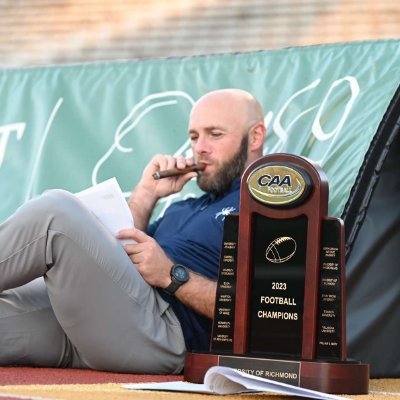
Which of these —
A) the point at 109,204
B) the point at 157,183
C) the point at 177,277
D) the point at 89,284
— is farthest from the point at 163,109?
the point at 89,284

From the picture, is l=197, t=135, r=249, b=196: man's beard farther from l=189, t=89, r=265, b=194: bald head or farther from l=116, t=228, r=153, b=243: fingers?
l=116, t=228, r=153, b=243: fingers

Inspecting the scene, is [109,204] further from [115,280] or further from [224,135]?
[224,135]

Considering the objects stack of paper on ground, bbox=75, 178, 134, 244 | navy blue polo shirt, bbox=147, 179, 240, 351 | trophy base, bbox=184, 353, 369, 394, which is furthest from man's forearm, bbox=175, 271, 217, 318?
trophy base, bbox=184, 353, 369, 394

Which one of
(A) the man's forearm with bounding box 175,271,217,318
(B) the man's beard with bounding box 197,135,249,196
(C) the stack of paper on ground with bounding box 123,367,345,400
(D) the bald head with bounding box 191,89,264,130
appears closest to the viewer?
(C) the stack of paper on ground with bounding box 123,367,345,400

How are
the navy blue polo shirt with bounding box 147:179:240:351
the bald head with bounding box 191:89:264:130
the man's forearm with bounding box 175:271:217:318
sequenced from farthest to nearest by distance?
1. the bald head with bounding box 191:89:264:130
2. the navy blue polo shirt with bounding box 147:179:240:351
3. the man's forearm with bounding box 175:271:217:318

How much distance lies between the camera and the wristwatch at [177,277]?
11.5ft

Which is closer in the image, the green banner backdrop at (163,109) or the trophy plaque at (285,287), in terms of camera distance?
the trophy plaque at (285,287)

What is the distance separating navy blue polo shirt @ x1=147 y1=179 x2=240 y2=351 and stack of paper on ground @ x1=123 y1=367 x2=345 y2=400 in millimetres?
668

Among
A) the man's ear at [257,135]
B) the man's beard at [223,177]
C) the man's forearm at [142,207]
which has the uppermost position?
the man's ear at [257,135]

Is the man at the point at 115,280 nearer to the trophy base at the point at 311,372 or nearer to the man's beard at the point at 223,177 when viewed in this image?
the man's beard at the point at 223,177

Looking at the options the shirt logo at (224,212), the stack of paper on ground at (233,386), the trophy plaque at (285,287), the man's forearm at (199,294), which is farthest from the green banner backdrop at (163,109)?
the stack of paper on ground at (233,386)

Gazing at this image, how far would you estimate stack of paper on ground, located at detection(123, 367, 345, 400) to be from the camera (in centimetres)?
268

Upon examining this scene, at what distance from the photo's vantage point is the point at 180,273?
3.52 m

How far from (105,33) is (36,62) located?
2.09 ft
